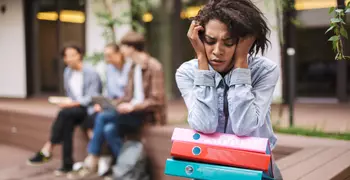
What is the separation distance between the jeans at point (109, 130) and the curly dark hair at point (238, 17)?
11.5ft

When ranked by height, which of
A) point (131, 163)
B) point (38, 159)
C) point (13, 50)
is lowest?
point (38, 159)

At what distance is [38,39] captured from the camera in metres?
11.9

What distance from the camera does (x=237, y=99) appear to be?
1.88 metres

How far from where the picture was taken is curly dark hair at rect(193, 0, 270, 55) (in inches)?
73.7

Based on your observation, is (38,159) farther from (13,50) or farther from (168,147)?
(13,50)

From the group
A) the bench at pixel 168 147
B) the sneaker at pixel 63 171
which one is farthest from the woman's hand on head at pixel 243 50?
the sneaker at pixel 63 171

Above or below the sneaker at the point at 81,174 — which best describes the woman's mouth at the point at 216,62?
above

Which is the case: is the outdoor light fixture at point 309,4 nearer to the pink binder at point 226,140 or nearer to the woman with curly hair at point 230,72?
the woman with curly hair at point 230,72

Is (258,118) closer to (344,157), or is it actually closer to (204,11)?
(204,11)

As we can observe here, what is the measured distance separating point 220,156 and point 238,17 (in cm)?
56

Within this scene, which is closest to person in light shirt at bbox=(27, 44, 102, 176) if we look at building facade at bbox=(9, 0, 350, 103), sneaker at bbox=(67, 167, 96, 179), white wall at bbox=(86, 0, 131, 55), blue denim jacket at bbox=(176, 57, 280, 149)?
sneaker at bbox=(67, 167, 96, 179)

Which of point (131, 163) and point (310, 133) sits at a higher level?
point (310, 133)

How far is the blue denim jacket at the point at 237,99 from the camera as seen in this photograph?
189 cm

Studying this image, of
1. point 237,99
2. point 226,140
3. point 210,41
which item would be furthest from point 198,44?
point 226,140
